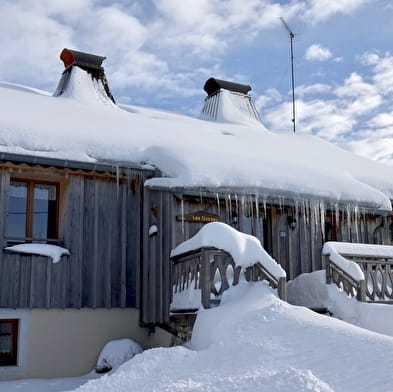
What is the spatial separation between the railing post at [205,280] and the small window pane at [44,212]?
3.16 metres

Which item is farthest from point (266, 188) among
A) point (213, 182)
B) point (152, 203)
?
point (152, 203)

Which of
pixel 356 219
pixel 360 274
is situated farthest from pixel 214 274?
pixel 356 219

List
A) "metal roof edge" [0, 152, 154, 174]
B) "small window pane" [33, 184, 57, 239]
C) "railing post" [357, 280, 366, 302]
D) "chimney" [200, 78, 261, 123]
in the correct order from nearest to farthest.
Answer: "railing post" [357, 280, 366, 302] < "metal roof edge" [0, 152, 154, 174] < "small window pane" [33, 184, 57, 239] < "chimney" [200, 78, 261, 123]

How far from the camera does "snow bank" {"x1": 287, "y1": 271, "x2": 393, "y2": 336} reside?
885 centimetres

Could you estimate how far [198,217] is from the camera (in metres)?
11.1

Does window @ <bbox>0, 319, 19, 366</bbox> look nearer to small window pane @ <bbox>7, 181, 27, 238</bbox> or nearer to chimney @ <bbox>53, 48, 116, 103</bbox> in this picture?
small window pane @ <bbox>7, 181, 27, 238</bbox>

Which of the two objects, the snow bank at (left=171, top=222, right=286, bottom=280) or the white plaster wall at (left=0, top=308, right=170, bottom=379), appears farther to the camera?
the white plaster wall at (left=0, top=308, right=170, bottom=379)

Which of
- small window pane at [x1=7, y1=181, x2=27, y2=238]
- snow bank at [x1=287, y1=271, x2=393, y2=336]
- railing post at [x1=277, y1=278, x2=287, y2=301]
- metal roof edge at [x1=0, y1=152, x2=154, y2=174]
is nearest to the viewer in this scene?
railing post at [x1=277, y1=278, x2=287, y2=301]

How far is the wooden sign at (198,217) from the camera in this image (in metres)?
10.9

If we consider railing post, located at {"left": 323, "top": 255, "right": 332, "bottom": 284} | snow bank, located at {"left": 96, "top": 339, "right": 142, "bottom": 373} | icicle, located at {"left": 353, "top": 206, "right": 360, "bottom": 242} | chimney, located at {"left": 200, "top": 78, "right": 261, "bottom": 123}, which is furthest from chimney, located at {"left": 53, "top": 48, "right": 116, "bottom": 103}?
railing post, located at {"left": 323, "top": 255, "right": 332, "bottom": 284}

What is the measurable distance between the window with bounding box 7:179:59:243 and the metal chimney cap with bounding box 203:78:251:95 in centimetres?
997

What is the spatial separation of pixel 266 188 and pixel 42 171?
3.98m

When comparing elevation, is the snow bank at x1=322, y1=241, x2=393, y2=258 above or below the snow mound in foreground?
above

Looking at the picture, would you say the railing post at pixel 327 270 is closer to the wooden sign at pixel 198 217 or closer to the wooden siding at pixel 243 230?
the wooden siding at pixel 243 230
